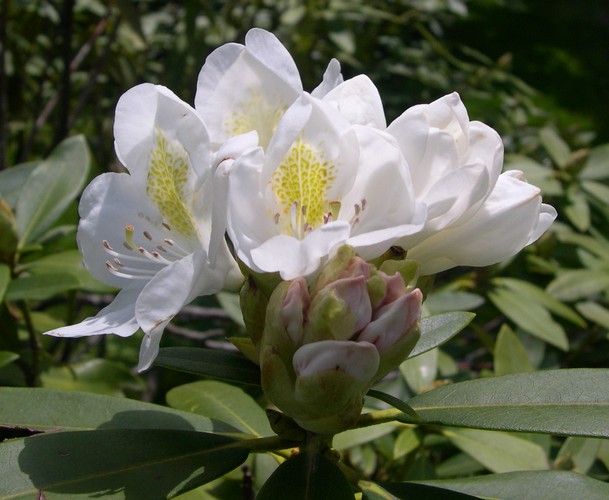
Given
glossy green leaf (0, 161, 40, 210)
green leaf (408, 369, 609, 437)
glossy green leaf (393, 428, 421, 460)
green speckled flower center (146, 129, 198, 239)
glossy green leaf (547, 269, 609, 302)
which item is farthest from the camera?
glossy green leaf (547, 269, 609, 302)

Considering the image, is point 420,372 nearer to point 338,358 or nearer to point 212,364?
point 212,364

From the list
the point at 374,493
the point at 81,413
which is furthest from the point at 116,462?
the point at 374,493

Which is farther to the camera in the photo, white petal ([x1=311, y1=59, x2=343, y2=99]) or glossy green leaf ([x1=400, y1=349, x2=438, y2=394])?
glossy green leaf ([x1=400, y1=349, x2=438, y2=394])

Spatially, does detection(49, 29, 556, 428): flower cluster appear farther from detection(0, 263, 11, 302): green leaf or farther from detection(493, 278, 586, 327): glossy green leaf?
detection(493, 278, 586, 327): glossy green leaf

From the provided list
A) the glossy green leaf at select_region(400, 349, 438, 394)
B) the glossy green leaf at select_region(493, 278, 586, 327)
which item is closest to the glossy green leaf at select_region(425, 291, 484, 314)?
the glossy green leaf at select_region(493, 278, 586, 327)

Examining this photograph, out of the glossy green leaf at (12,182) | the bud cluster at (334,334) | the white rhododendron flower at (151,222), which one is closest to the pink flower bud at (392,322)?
the bud cluster at (334,334)

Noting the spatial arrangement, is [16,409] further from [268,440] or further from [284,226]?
[284,226]
